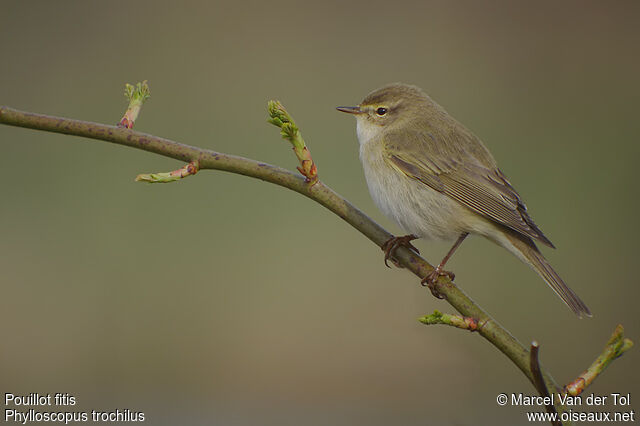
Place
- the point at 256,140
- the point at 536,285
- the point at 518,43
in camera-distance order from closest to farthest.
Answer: the point at 536,285 < the point at 256,140 < the point at 518,43

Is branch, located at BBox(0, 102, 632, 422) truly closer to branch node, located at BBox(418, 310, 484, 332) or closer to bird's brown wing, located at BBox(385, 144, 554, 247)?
branch node, located at BBox(418, 310, 484, 332)

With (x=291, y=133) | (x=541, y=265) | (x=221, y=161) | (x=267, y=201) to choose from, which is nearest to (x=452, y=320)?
(x=291, y=133)

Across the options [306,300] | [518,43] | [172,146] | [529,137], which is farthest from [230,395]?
[518,43]

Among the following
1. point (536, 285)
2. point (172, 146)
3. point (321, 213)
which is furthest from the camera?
point (321, 213)

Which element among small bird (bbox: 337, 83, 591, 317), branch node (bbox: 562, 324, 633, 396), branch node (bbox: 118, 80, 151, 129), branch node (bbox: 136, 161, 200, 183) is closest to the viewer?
branch node (bbox: 562, 324, 633, 396)

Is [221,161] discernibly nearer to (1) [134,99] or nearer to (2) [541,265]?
(1) [134,99]

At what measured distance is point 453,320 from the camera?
5.94 feet

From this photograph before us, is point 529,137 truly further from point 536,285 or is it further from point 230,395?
point 230,395

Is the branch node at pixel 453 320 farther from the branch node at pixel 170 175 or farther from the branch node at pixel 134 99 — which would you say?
the branch node at pixel 134 99

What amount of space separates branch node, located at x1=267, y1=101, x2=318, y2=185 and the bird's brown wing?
4.60 ft

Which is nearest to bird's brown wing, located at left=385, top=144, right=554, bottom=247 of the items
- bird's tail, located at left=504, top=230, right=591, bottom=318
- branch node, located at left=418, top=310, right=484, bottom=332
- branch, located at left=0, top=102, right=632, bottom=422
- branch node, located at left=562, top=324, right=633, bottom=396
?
bird's tail, located at left=504, top=230, right=591, bottom=318

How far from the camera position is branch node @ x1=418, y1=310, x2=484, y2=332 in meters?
1.70

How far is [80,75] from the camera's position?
848 centimetres

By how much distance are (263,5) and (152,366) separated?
20.2 feet
